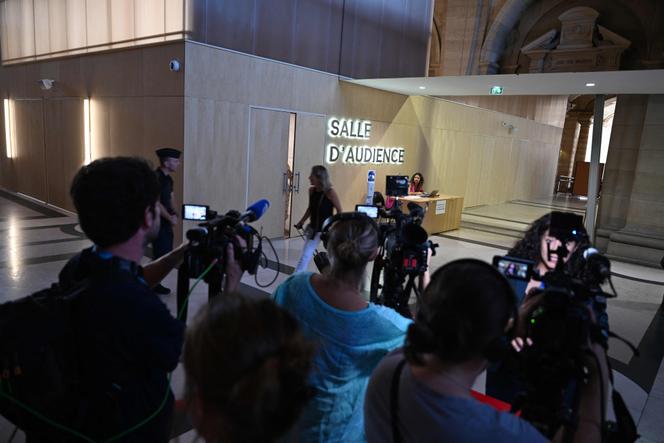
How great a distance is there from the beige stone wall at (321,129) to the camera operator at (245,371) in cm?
568

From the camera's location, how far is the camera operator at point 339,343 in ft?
4.26

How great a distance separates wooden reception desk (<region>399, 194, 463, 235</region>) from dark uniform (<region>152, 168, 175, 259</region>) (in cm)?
476

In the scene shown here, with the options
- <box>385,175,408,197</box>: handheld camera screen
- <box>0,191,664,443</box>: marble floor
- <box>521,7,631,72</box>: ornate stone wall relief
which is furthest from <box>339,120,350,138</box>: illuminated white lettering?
<box>521,7,631,72</box>: ornate stone wall relief

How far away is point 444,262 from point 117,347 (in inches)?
236

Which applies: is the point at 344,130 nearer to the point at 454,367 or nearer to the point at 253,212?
the point at 253,212

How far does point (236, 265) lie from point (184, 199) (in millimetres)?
4816

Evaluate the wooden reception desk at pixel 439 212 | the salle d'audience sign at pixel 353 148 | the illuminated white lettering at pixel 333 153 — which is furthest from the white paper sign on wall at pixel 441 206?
the illuminated white lettering at pixel 333 153

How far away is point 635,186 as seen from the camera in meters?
7.38

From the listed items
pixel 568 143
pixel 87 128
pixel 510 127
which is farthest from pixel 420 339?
pixel 568 143

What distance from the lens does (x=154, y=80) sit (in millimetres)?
6242

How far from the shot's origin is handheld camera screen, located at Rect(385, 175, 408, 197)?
8.12 m

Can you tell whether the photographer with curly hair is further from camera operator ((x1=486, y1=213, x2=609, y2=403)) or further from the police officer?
the police officer

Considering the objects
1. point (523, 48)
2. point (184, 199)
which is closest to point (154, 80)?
point (184, 199)

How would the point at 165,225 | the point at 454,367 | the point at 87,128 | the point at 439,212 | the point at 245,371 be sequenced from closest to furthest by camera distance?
the point at 245,371 < the point at 454,367 < the point at 165,225 < the point at 87,128 < the point at 439,212
